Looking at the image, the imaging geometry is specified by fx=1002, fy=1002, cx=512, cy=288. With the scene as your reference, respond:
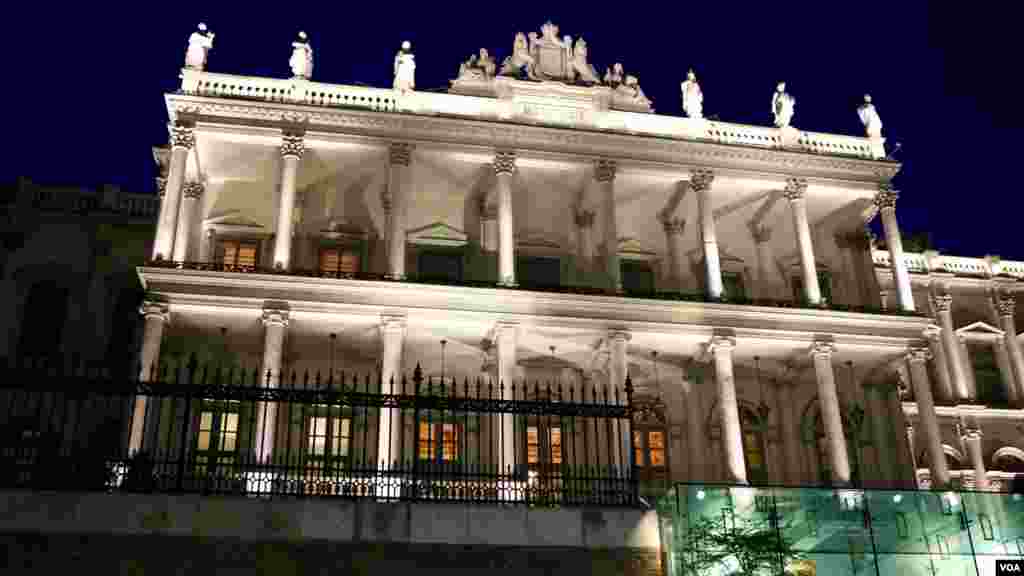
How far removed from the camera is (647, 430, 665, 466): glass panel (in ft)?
104

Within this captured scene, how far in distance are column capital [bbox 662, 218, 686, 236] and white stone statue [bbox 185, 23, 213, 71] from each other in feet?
51.3

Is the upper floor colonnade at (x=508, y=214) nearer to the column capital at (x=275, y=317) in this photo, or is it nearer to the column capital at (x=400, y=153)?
the column capital at (x=400, y=153)

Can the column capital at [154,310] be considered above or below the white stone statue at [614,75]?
below

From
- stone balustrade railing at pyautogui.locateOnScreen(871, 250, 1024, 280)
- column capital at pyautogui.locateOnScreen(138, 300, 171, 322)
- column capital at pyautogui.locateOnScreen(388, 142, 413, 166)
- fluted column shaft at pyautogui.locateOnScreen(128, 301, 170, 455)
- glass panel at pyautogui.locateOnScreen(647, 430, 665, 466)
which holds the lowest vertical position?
glass panel at pyautogui.locateOnScreen(647, 430, 665, 466)

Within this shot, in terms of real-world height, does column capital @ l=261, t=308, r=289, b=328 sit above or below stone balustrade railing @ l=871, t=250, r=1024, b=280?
below

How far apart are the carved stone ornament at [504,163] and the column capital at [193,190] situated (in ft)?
29.5

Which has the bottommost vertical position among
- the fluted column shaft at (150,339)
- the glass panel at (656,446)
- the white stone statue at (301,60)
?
the glass panel at (656,446)

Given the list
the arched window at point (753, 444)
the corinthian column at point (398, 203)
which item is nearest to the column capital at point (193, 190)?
the corinthian column at point (398, 203)

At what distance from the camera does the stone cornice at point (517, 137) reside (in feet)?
96.3

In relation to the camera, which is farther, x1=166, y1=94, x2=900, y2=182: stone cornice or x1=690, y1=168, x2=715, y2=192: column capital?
x1=690, y1=168, x2=715, y2=192: column capital

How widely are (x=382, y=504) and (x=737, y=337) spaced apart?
59.4 ft

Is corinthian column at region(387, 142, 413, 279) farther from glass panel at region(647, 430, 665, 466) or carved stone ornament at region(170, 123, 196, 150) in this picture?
glass panel at region(647, 430, 665, 466)

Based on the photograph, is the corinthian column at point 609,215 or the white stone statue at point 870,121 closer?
the corinthian column at point 609,215

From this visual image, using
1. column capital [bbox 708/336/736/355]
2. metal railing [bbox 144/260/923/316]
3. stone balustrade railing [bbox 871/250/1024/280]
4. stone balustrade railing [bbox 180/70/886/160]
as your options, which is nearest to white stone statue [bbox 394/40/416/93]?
stone balustrade railing [bbox 180/70/886/160]
